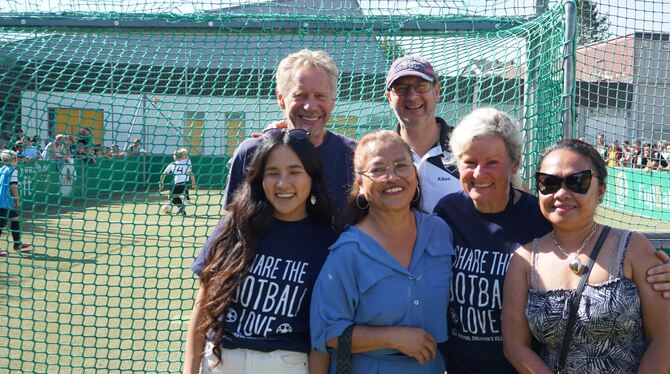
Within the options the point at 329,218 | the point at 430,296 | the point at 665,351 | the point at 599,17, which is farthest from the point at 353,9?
the point at 665,351

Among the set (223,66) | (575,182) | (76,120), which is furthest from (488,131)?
(76,120)

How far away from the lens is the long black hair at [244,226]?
240cm

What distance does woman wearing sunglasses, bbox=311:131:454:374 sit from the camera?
224 centimetres

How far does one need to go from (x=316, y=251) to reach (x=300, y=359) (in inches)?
16.2

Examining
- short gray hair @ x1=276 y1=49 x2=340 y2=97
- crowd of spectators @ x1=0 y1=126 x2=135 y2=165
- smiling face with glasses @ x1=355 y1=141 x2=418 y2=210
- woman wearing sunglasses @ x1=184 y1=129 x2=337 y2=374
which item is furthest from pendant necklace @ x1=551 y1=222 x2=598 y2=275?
crowd of spectators @ x1=0 y1=126 x2=135 y2=165

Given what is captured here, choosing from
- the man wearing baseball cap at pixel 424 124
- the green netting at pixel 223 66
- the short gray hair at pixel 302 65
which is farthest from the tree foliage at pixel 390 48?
the short gray hair at pixel 302 65

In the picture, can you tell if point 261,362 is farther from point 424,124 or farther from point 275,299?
point 424,124

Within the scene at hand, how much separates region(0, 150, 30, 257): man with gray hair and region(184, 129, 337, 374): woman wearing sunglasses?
2.19 m

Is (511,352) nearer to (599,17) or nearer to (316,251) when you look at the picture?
(316,251)

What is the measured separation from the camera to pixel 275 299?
2.40 m

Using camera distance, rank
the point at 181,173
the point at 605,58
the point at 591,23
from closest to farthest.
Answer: the point at 591,23, the point at 605,58, the point at 181,173

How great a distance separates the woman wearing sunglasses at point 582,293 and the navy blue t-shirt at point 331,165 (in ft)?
2.66

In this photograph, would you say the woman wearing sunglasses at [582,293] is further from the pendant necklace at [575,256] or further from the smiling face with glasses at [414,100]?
the smiling face with glasses at [414,100]

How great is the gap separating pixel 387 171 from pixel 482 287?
0.57 meters
